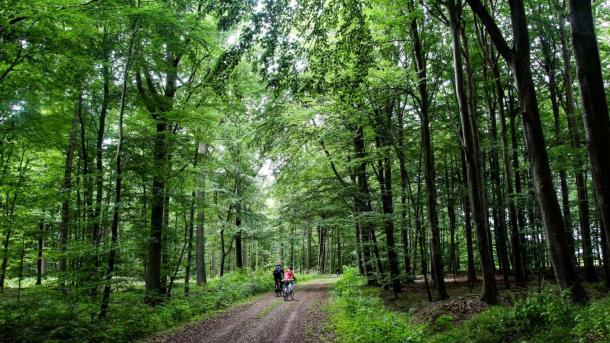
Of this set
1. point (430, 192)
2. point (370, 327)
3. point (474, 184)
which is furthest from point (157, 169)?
point (474, 184)

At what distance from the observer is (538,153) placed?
6.52m

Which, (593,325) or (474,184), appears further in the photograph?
(474,184)

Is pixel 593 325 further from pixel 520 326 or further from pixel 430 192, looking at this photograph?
pixel 430 192

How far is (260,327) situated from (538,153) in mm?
8415

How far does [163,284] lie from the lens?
648 inches

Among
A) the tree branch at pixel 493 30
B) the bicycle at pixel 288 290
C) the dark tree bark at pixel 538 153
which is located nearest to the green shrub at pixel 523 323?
the dark tree bark at pixel 538 153

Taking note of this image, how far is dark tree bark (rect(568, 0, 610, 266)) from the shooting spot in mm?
4965

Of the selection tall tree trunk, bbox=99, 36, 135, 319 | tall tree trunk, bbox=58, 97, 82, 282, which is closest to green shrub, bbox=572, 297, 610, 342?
tall tree trunk, bbox=99, 36, 135, 319

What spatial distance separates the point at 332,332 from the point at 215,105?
8786 millimetres

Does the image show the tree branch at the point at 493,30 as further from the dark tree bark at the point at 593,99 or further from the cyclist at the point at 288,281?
the cyclist at the point at 288,281

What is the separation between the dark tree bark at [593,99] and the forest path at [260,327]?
6534 mm

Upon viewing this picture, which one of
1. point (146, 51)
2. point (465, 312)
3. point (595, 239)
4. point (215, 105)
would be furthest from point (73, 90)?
point (595, 239)

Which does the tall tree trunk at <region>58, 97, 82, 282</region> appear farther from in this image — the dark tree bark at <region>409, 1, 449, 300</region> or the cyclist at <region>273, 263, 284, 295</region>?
the dark tree bark at <region>409, 1, 449, 300</region>

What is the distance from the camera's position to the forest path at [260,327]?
9.49 meters
